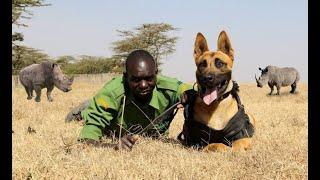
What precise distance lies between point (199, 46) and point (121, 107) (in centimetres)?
118

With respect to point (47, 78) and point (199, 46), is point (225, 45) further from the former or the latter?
point (47, 78)

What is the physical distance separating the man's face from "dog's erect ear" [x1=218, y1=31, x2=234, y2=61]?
27.5 inches

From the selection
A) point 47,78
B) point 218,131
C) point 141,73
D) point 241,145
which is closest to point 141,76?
point 141,73

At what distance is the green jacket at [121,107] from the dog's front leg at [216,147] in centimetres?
79

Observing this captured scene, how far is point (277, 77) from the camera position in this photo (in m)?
23.1

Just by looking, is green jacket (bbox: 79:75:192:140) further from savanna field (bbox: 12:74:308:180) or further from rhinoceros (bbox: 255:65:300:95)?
rhinoceros (bbox: 255:65:300:95)

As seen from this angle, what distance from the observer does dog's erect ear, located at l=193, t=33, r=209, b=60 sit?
517 cm

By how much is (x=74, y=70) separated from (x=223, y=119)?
44.9 meters

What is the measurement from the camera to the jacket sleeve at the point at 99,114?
5629 millimetres

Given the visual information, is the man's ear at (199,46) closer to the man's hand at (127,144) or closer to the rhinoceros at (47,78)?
the man's hand at (127,144)

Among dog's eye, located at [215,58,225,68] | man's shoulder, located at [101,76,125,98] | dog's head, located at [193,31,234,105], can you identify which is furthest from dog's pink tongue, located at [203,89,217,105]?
man's shoulder, located at [101,76,125,98]

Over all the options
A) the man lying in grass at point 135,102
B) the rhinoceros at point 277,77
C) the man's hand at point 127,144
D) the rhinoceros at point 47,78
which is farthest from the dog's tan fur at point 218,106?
the rhinoceros at point 277,77
